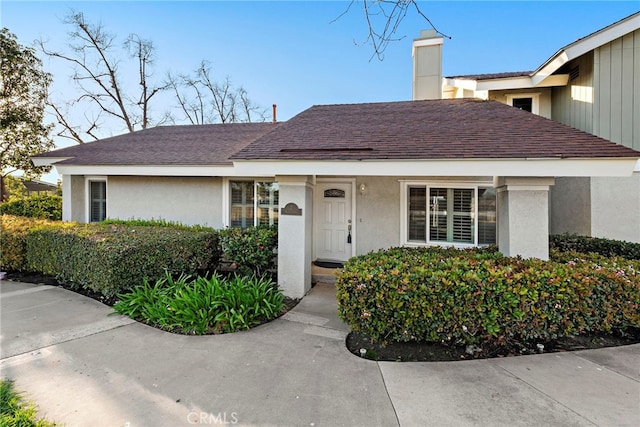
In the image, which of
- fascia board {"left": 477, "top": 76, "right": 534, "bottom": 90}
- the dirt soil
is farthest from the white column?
fascia board {"left": 477, "top": 76, "right": 534, "bottom": 90}

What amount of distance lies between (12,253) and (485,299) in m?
10.7

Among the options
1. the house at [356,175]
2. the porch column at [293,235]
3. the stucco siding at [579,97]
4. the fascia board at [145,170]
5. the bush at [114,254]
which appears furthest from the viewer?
the fascia board at [145,170]

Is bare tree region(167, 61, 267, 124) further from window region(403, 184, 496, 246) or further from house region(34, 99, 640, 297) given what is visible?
window region(403, 184, 496, 246)

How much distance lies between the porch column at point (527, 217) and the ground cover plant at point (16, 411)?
670cm

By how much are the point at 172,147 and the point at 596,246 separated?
11996 mm

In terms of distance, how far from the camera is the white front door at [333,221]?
27.7 feet

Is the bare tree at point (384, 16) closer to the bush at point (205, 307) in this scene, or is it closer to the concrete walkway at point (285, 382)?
the concrete walkway at point (285, 382)

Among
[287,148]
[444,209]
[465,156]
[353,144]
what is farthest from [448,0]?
[444,209]

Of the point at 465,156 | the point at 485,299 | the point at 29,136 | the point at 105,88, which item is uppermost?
the point at 105,88

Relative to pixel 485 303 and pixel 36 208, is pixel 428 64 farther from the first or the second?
pixel 36 208

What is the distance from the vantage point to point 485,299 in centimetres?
403

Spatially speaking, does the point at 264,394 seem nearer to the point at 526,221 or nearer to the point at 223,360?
the point at 223,360

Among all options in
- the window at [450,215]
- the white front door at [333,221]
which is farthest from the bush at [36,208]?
the window at [450,215]

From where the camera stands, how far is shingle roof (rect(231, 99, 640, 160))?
17.2 ft
